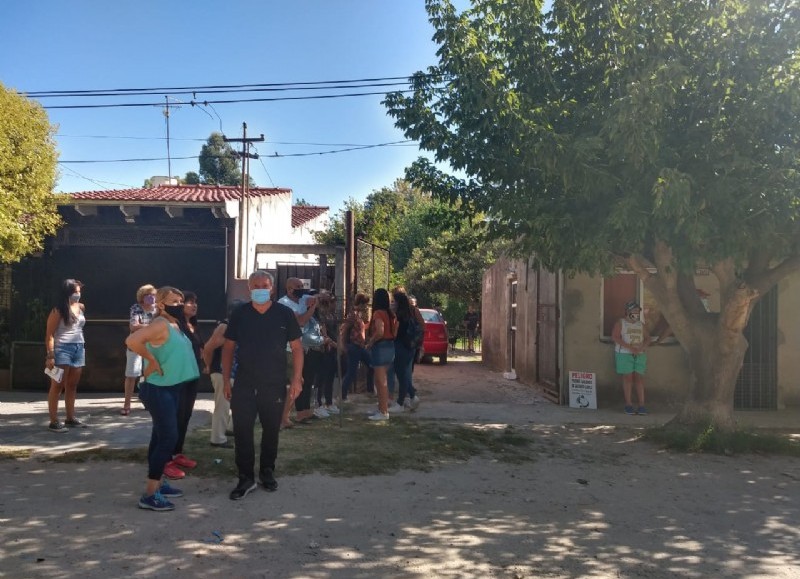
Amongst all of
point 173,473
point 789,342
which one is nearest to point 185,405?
point 173,473

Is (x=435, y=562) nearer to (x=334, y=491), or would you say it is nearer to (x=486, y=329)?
(x=334, y=491)

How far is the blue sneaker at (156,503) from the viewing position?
468 centimetres

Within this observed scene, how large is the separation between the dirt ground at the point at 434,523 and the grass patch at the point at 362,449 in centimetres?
24

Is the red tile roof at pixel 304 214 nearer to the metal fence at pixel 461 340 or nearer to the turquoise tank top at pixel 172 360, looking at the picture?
the metal fence at pixel 461 340

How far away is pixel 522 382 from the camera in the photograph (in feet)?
42.0

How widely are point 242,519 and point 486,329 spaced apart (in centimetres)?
1324

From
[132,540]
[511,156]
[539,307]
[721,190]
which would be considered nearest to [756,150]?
[721,190]

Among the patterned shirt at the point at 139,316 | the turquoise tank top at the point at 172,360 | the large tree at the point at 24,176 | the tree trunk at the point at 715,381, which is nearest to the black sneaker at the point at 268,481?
the turquoise tank top at the point at 172,360

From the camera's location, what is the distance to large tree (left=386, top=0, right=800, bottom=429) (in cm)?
643

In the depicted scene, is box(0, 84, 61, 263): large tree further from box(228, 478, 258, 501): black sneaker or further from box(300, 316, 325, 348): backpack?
box(228, 478, 258, 501): black sneaker

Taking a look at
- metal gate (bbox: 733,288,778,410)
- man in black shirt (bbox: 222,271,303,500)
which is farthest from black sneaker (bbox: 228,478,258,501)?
metal gate (bbox: 733,288,778,410)

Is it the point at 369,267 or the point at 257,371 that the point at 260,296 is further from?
the point at 369,267

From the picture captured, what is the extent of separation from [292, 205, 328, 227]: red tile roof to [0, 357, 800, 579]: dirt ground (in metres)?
17.5

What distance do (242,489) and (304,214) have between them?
70.7 feet
